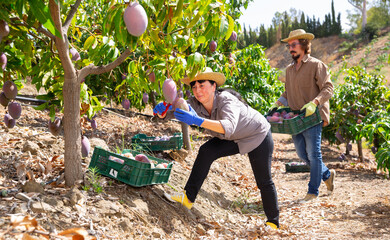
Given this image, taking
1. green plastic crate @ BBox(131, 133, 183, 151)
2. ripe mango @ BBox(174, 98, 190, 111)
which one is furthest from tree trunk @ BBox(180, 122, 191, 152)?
ripe mango @ BBox(174, 98, 190, 111)

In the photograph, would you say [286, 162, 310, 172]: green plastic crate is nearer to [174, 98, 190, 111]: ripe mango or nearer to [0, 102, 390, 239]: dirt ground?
[0, 102, 390, 239]: dirt ground

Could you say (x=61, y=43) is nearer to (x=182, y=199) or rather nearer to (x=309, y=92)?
(x=182, y=199)

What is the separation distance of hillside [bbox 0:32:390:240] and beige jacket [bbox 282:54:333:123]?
913 millimetres

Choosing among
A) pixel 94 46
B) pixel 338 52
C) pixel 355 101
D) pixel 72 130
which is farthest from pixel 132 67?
pixel 338 52

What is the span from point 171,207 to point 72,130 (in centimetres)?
93

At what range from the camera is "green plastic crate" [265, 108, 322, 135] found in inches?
126

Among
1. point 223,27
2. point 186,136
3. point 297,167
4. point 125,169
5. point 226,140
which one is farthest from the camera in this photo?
point 297,167

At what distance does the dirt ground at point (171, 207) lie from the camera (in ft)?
6.61

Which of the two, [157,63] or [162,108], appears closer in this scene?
[157,63]

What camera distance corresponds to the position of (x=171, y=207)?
2.68 m

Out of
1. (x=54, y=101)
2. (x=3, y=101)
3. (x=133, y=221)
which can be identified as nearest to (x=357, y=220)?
(x=133, y=221)

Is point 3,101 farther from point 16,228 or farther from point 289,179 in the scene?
point 289,179

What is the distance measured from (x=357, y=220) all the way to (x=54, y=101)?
2394 millimetres

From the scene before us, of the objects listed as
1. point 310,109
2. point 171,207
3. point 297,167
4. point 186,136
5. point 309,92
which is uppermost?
point 309,92
